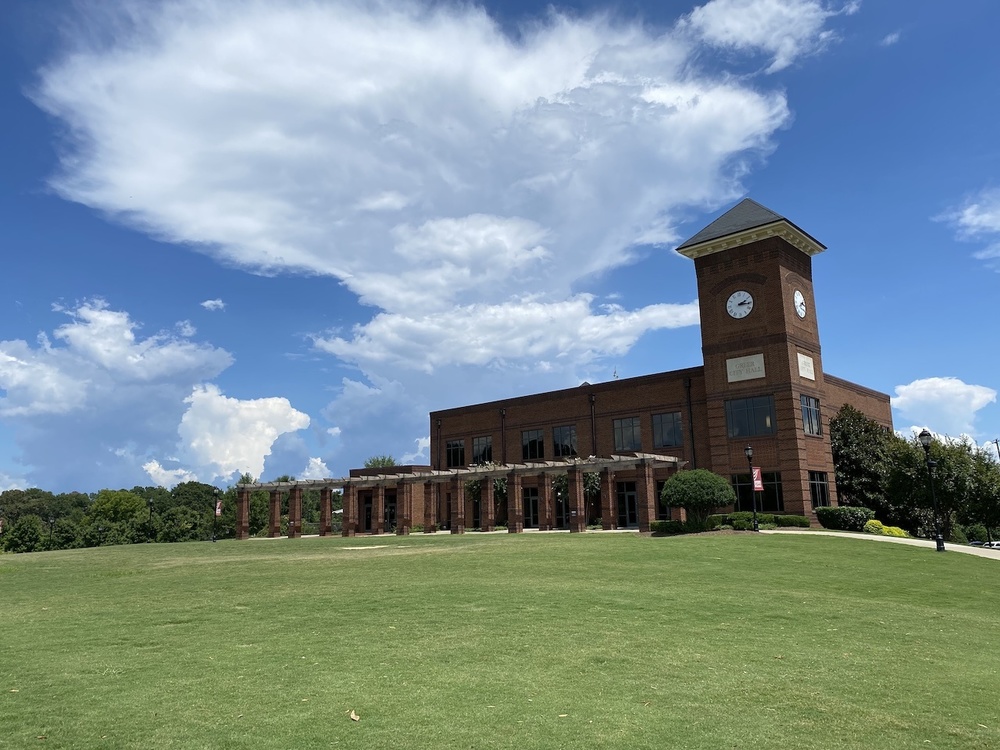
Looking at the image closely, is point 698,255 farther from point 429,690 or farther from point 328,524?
point 429,690

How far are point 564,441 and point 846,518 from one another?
20.9 metres

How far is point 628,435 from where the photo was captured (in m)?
49.4

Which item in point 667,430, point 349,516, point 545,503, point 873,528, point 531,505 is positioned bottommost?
point 873,528

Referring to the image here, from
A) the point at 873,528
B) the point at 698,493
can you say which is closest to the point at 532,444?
the point at 698,493

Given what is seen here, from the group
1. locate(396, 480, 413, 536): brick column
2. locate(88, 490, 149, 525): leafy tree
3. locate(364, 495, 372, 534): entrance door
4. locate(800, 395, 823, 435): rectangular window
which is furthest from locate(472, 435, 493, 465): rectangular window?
locate(88, 490, 149, 525): leafy tree

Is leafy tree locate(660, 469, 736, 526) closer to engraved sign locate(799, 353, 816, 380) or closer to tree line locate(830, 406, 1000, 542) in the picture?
tree line locate(830, 406, 1000, 542)

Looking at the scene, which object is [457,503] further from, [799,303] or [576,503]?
[799,303]

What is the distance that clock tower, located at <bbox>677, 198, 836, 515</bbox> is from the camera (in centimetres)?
3972

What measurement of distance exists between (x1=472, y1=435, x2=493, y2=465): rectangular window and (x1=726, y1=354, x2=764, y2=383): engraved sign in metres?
21.9

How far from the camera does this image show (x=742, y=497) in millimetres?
41125

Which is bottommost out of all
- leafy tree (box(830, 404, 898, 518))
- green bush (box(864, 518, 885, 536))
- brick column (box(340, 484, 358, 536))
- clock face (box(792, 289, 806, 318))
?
green bush (box(864, 518, 885, 536))

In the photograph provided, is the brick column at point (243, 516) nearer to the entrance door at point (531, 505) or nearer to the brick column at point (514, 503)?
the entrance door at point (531, 505)

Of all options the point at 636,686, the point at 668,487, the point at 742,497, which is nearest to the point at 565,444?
the point at 742,497

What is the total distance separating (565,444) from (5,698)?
4674 centimetres
